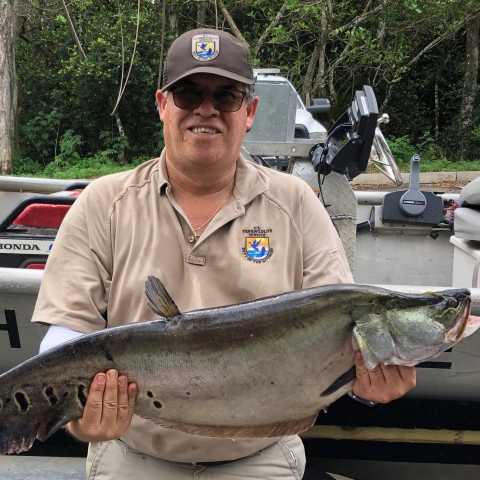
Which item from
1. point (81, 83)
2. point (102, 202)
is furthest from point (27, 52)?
point (102, 202)

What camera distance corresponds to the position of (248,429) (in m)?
1.98

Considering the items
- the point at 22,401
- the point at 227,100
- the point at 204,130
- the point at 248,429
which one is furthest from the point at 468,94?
the point at 22,401

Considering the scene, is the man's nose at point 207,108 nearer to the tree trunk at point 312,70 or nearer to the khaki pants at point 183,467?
the khaki pants at point 183,467

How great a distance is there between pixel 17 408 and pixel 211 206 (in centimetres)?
107

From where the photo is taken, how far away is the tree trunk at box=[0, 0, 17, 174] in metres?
15.8

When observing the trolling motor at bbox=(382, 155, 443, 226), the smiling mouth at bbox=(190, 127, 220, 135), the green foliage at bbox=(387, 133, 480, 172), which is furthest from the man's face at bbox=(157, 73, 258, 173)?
the green foliage at bbox=(387, 133, 480, 172)

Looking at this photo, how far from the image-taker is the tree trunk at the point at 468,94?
2122cm

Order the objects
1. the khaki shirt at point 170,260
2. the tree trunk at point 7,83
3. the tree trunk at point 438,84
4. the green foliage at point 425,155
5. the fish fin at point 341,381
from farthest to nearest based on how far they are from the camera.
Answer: the tree trunk at point 438,84, the green foliage at point 425,155, the tree trunk at point 7,83, the khaki shirt at point 170,260, the fish fin at point 341,381

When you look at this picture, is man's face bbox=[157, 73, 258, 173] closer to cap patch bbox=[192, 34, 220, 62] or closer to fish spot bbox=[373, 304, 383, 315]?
cap patch bbox=[192, 34, 220, 62]

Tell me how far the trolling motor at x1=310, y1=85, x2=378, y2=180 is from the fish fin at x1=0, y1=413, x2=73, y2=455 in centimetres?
252

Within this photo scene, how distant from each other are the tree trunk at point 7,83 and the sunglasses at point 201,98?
15.2 m

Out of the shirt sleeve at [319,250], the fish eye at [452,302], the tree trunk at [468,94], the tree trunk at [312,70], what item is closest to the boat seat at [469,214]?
the shirt sleeve at [319,250]

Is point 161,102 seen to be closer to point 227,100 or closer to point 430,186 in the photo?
point 227,100

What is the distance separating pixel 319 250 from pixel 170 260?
61 cm
